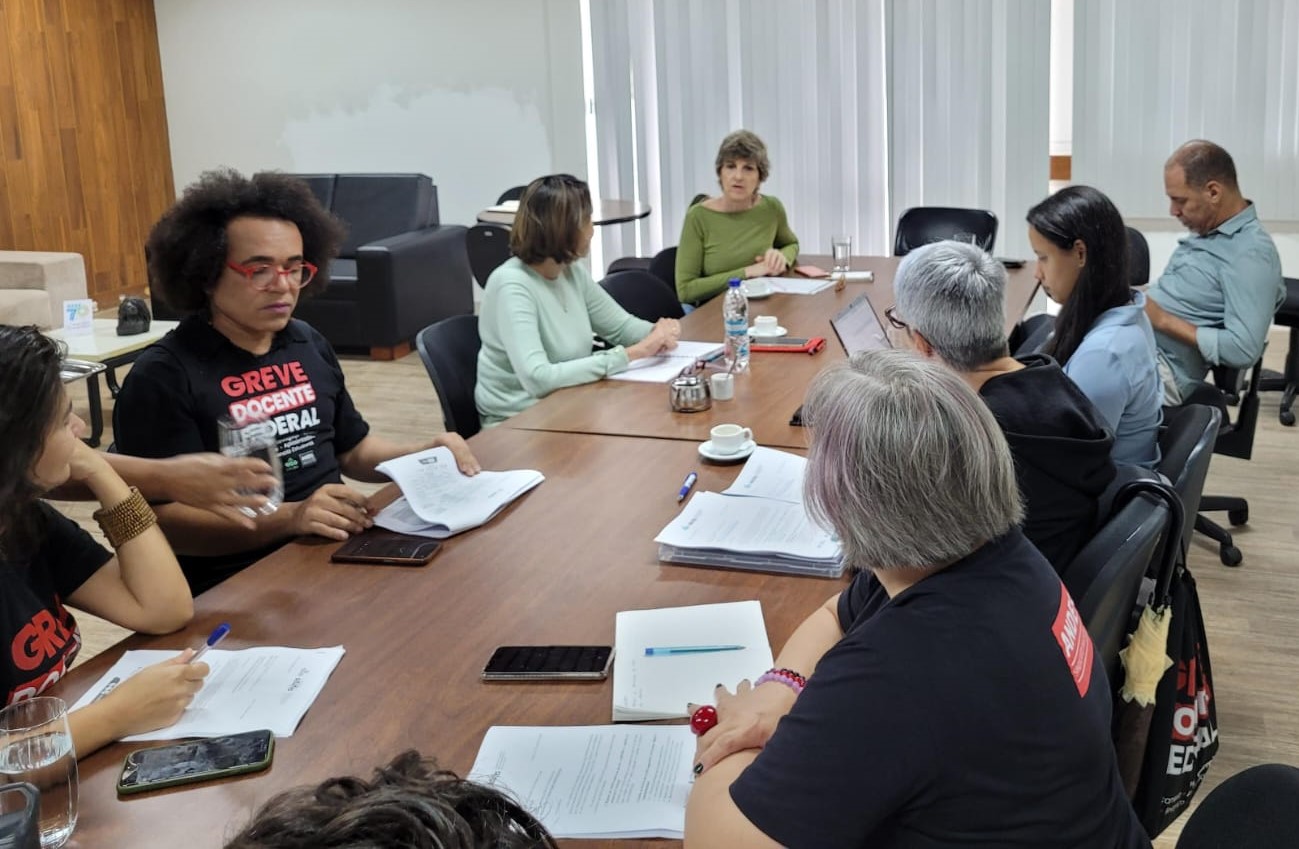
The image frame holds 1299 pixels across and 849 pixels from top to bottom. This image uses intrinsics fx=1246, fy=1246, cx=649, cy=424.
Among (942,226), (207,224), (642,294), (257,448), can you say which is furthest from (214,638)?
(942,226)

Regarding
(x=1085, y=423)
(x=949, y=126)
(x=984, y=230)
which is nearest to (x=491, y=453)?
(x=1085, y=423)

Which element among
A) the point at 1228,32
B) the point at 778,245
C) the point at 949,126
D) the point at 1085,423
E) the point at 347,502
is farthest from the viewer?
the point at 949,126

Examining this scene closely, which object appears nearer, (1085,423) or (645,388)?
(1085,423)

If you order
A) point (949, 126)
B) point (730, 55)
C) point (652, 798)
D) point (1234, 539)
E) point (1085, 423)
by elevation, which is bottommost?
point (1234, 539)

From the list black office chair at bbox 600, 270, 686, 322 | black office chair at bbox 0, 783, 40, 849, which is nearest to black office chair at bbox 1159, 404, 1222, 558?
black office chair at bbox 0, 783, 40, 849

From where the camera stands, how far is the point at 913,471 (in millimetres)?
1353

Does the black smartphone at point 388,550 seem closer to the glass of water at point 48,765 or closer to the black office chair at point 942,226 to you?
the glass of water at point 48,765

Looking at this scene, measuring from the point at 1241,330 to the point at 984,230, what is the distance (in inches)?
74.1

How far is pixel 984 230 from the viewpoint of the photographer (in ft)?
18.6

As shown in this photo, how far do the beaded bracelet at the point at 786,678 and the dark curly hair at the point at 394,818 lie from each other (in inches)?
36.6

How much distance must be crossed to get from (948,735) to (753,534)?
38.9 inches

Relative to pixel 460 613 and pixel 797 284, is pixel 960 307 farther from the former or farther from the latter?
pixel 797 284

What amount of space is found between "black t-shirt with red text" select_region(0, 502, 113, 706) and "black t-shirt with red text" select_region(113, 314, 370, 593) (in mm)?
512

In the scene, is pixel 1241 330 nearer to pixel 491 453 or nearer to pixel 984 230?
pixel 984 230
